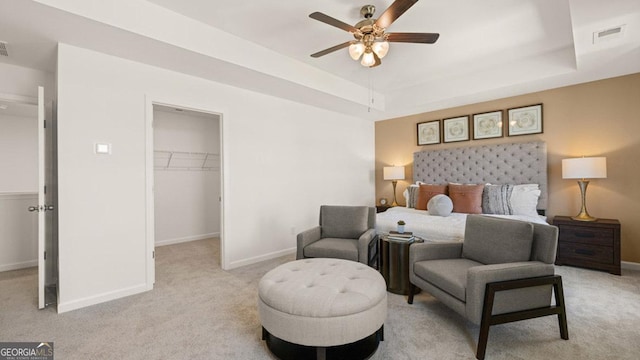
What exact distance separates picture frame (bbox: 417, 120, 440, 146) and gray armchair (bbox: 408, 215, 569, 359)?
286 centimetres

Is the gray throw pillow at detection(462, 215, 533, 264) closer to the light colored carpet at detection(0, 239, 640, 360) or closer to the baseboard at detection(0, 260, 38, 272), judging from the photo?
the light colored carpet at detection(0, 239, 640, 360)

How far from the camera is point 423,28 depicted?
2916 millimetres

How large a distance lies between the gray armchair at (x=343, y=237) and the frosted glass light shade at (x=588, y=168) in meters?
2.59

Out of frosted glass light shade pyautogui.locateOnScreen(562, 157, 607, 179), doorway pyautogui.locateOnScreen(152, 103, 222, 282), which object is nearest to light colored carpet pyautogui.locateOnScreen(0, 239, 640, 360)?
frosted glass light shade pyautogui.locateOnScreen(562, 157, 607, 179)

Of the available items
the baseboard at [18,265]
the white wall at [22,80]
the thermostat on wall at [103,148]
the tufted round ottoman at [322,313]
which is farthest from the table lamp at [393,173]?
the baseboard at [18,265]

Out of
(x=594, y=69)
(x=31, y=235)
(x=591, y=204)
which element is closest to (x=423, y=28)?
(x=594, y=69)

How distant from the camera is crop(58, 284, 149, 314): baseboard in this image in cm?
251

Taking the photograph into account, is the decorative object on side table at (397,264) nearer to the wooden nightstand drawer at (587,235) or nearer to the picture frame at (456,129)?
the wooden nightstand drawer at (587,235)

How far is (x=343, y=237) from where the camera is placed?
3418mm

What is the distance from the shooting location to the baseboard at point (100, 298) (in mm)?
2508

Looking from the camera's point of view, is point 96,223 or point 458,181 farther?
point 458,181

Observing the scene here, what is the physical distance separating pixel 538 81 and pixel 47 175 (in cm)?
615

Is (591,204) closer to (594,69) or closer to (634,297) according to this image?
(634,297)

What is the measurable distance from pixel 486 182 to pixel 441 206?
1.28 m
